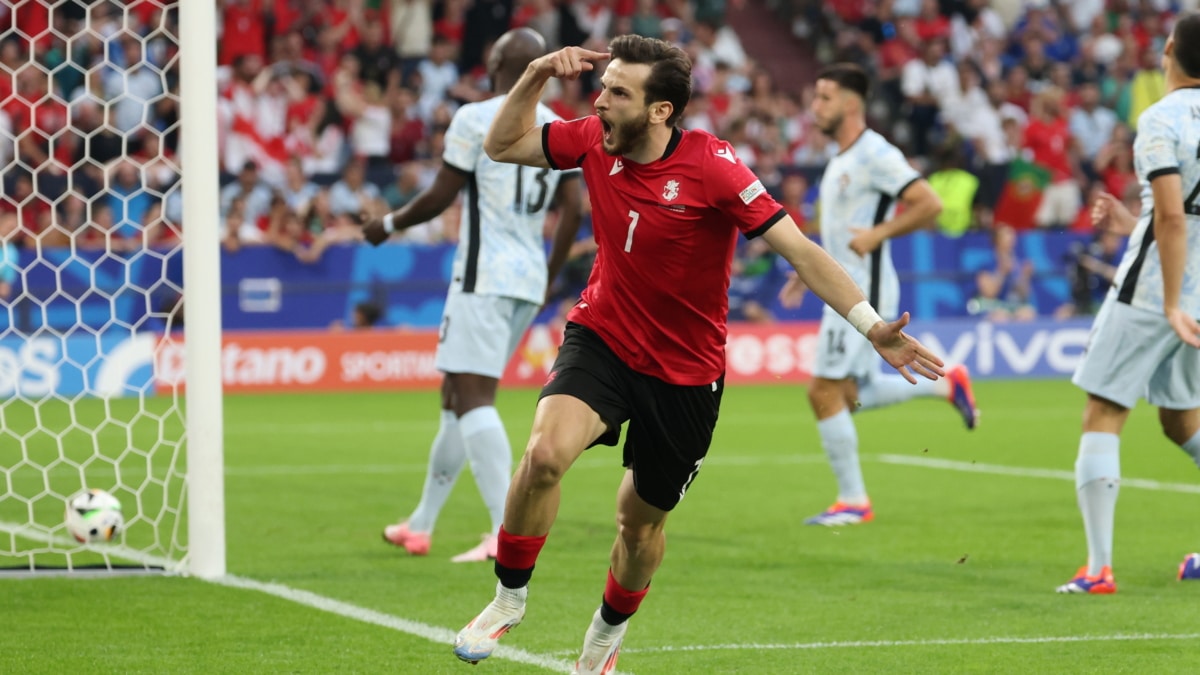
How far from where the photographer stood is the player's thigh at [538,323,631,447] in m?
5.11

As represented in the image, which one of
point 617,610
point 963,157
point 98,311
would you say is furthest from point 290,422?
point 963,157

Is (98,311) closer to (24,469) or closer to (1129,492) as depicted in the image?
(24,469)

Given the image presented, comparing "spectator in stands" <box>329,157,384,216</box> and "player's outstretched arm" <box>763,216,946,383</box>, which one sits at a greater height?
"player's outstretched arm" <box>763,216,946,383</box>

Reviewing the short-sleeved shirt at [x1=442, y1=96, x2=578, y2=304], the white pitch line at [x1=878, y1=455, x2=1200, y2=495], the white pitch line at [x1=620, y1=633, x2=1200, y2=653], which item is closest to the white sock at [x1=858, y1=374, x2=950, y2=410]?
the white pitch line at [x1=878, y1=455, x2=1200, y2=495]

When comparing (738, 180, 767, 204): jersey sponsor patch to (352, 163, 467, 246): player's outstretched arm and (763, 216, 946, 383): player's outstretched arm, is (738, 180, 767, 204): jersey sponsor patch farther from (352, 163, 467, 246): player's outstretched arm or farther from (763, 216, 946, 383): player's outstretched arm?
(352, 163, 467, 246): player's outstretched arm

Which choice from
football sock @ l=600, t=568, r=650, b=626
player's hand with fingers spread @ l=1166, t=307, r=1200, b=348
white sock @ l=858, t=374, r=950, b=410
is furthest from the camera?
white sock @ l=858, t=374, r=950, b=410

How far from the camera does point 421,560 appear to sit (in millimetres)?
8008

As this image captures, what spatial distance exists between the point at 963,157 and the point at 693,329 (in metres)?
19.1

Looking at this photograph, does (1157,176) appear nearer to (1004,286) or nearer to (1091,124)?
(1004,286)

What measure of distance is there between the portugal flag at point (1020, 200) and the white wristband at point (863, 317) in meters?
19.1

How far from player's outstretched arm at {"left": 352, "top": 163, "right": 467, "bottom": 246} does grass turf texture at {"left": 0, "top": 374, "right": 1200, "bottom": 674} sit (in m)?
1.60

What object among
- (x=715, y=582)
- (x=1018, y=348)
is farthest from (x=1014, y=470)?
(x=1018, y=348)

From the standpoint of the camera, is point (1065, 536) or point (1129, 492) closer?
point (1065, 536)

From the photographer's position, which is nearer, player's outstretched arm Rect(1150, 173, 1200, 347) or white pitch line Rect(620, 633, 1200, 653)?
white pitch line Rect(620, 633, 1200, 653)
